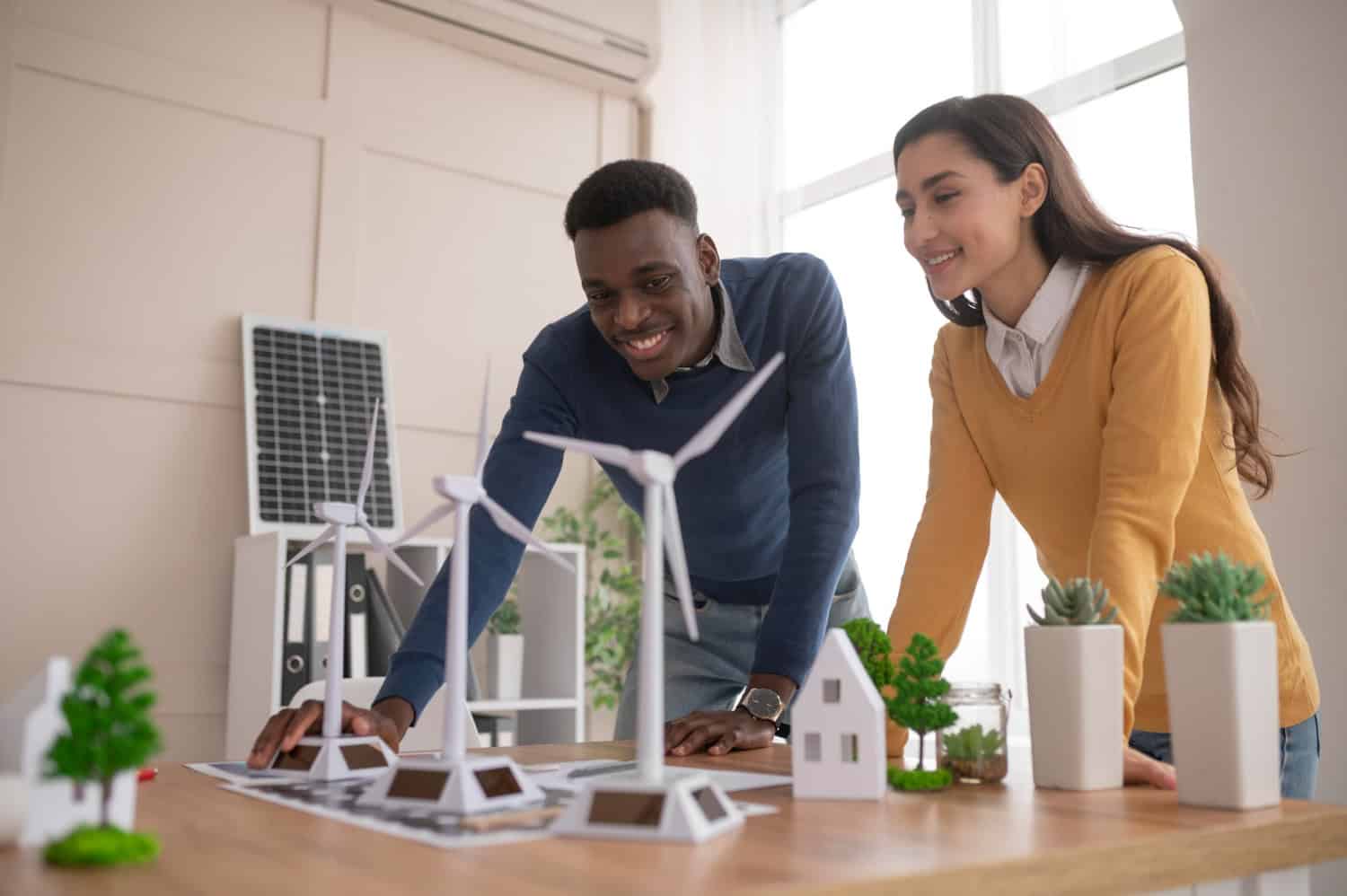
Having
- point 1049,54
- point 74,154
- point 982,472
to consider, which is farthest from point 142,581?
point 1049,54

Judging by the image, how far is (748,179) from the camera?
4.38 metres

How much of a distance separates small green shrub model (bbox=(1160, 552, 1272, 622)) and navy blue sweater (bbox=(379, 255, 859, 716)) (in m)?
0.62

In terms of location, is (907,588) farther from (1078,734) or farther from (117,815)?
(117,815)

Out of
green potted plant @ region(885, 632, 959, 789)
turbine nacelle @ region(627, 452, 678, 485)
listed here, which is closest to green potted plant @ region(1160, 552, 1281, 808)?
green potted plant @ region(885, 632, 959, 789)

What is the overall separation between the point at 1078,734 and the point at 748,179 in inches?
139

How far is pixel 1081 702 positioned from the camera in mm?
1115

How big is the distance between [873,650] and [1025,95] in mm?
2545

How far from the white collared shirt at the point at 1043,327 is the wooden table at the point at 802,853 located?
0.63m

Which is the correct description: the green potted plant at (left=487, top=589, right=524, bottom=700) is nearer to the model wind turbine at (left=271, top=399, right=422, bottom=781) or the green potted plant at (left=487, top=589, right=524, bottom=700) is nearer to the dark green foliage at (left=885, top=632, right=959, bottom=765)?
the model wind turbine at (left=271, top=399, right=422, bottom=781)

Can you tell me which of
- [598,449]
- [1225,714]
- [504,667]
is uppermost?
[598,449]

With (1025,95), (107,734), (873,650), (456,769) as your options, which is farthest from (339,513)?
(1025,95)

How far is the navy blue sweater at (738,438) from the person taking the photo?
1.71 m

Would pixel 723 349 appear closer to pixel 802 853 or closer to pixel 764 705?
pixel 764 705

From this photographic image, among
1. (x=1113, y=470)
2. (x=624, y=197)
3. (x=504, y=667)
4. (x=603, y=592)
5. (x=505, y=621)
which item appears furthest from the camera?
(x=603, y=592)
